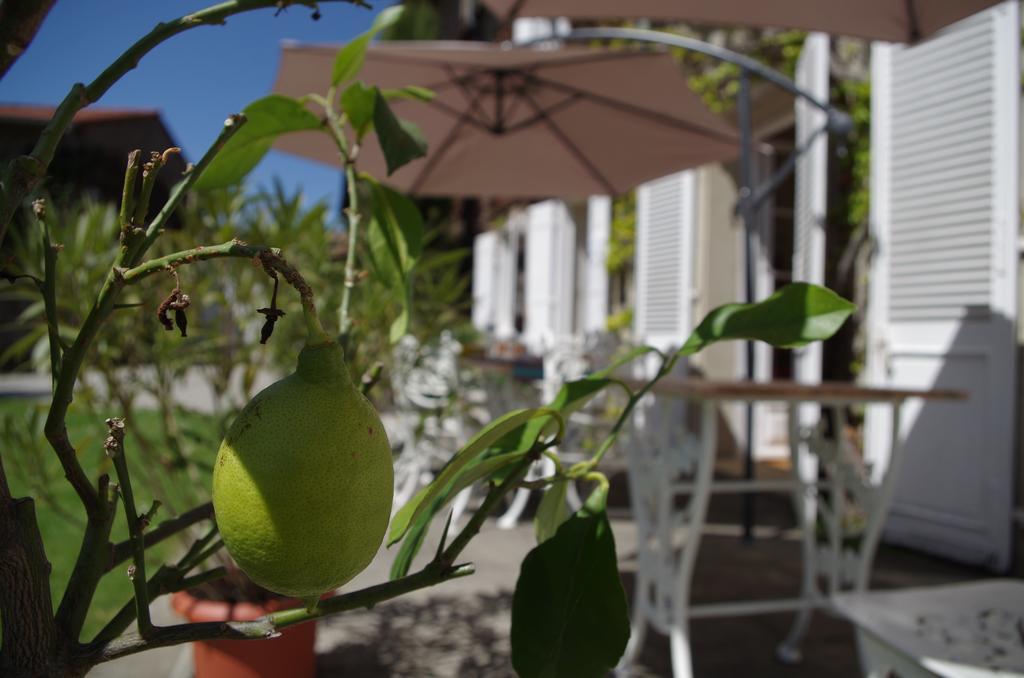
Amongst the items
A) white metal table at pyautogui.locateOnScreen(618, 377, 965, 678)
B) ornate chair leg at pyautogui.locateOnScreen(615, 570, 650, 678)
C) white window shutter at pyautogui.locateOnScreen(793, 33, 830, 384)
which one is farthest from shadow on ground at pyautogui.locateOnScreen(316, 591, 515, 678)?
white window shutter at pyautogui.locateOnScreen(793, 33, 830, 384)

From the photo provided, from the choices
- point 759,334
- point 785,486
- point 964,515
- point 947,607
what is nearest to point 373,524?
point 759,334

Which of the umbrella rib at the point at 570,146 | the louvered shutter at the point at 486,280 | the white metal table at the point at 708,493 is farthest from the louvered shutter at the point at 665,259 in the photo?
the louvered shutter at the point at 486,280

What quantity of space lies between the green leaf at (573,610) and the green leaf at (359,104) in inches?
13.6

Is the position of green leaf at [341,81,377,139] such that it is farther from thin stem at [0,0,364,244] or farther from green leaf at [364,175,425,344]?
thin stem at [0,0,364,244]

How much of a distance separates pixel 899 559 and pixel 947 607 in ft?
9.30

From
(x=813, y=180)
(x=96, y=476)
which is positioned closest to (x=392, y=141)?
(x=96, y=476)

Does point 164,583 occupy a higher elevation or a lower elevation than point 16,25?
lower

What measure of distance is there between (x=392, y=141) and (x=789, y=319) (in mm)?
291

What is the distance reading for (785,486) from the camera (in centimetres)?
255

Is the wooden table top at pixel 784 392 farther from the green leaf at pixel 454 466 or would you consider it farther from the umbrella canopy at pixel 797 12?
the green leaf at pixel 454 466

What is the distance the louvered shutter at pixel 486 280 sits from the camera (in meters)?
11.7

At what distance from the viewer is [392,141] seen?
528 mm

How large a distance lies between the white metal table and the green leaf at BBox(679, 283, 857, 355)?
1434 millimetres

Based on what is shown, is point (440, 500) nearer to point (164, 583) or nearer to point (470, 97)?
point (164, 583)
